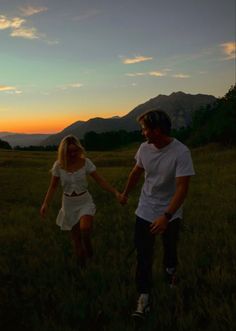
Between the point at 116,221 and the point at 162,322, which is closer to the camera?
the point at 162,322

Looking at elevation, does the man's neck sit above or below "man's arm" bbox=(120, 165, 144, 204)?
above

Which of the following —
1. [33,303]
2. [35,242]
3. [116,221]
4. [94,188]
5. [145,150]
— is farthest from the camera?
[94,188]

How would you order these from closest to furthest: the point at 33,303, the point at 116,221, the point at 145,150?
the point at 145,150
the point at 33,303
the point at 116,221

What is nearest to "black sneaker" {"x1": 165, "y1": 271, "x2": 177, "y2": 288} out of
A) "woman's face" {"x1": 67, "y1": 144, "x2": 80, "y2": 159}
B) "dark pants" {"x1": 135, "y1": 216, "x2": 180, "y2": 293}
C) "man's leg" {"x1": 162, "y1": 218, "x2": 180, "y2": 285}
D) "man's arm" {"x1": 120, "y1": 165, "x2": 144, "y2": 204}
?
"man's leg" {"x1": 162, "y1": 218, "x2": 180, "y2": 285}

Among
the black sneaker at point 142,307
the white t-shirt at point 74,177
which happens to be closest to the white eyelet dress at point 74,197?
the white t-shirt at point 74,177

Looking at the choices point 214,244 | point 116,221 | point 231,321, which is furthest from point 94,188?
point 231,321

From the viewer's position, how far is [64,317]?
540cm

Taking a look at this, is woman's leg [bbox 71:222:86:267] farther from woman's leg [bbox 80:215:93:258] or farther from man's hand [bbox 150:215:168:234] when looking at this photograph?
man's hand [bbox 150:215:168:234]

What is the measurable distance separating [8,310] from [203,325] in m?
2.46

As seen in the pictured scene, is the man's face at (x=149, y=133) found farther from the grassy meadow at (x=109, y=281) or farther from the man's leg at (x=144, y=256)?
the grassy meadow at (x=109, y=281)

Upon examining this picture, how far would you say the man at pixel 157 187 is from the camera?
5043mm

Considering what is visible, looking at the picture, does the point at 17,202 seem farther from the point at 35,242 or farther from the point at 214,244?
the point at 214,244

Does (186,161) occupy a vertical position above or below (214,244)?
above

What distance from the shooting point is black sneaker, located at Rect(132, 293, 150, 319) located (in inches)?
205
